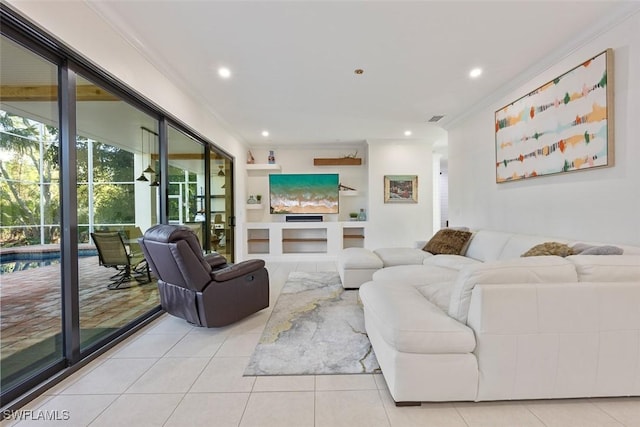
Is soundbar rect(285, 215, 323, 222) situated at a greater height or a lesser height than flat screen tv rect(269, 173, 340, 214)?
lesser

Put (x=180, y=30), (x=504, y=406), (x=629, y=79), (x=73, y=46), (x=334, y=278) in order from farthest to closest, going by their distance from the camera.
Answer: (x=334, y=278) < (x=180, y=30) < (x=629, y=79) < (x=73, y=46) < (x=504, y=406)

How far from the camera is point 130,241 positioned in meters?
3.21

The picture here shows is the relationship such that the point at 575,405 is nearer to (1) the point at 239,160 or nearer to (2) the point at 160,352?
(2) the point at 160,352

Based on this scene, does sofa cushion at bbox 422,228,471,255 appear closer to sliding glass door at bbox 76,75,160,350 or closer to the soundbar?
the soundbar

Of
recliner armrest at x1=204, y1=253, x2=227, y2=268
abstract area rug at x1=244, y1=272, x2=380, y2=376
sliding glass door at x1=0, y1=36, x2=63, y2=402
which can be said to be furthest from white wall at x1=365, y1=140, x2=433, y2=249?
sliding glass door at x1=0, y1=36, x2=63, y2=402

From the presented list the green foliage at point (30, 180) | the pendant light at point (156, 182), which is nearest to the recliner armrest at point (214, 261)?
the pendant light at point (156, 182)

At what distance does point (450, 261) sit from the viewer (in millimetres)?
3271

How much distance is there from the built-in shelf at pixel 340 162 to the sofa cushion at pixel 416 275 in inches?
155

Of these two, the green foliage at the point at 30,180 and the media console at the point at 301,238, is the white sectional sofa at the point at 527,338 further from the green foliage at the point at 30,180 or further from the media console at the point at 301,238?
the media console at the point at 301,238

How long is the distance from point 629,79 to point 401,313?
2614 mm

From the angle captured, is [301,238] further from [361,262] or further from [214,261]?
[214,261]

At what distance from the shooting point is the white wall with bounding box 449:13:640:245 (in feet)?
6.91

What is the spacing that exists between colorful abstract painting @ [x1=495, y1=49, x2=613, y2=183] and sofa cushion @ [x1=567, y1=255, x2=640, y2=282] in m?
1.16

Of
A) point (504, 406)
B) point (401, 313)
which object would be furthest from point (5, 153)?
point (504, 406)
